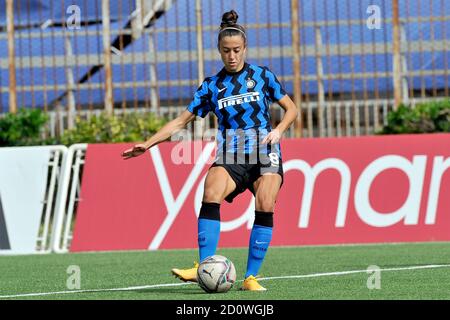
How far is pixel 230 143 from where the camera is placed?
945 centimetres

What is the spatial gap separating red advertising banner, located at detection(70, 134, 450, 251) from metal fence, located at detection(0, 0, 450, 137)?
3.86 metres

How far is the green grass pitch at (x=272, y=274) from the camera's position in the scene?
29.1 feet

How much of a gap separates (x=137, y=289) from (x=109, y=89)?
9.99m

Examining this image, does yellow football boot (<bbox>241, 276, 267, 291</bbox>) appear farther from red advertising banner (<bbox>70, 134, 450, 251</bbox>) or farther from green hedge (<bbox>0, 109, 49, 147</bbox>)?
green hedge (<bbox>0, 109, 49, 147</bbox>)

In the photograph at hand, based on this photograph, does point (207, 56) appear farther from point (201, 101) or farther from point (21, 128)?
point (201, 101)

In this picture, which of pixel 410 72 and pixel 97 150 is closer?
pixel 97 150

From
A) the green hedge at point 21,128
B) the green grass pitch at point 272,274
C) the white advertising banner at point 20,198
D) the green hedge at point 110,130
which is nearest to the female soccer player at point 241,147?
the green grass pitch at point 272,274

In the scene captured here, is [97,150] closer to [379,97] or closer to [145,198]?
[145,198]

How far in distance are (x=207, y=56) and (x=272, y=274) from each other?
1054cm

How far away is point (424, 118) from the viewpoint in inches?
718

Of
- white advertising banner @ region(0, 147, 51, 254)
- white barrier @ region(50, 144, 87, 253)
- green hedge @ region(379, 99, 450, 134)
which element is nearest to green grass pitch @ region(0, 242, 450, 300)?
white advertising banner @ region(0, 147, 51, 254)
